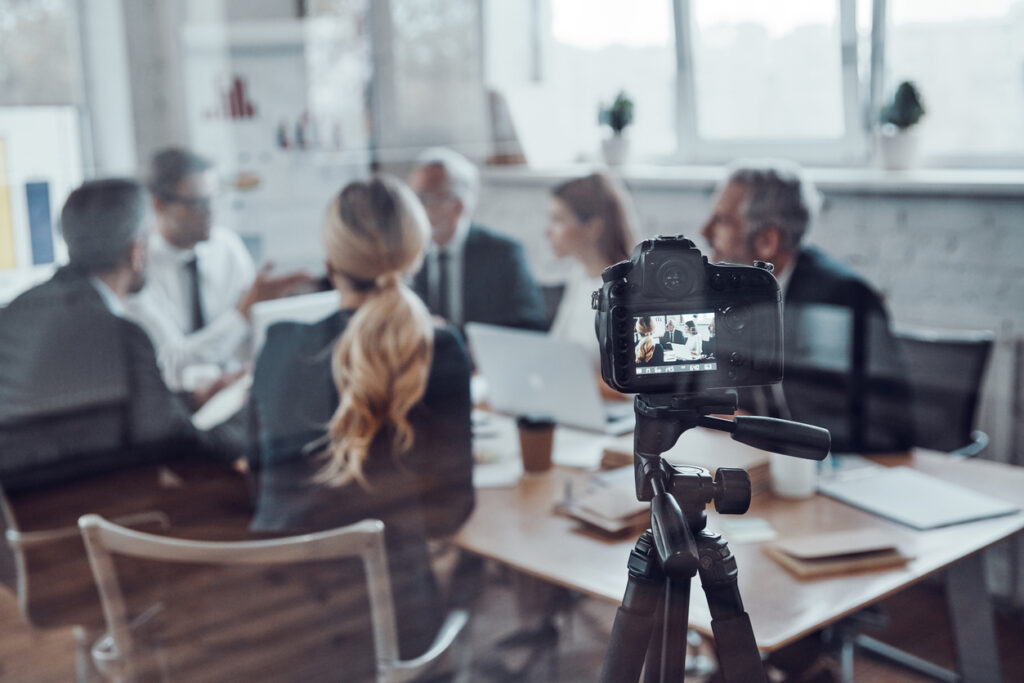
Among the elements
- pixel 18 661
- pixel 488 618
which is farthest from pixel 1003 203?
pixel 18 661

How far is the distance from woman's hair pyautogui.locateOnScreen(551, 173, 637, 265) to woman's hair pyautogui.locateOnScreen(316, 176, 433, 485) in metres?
1.19

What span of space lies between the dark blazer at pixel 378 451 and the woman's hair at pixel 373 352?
2 centimetres

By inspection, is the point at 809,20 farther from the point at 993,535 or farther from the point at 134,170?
the point at 134,170

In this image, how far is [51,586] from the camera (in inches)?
75.0

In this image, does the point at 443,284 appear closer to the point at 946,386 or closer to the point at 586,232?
the point at 586,232

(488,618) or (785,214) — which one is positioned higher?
(785,214)

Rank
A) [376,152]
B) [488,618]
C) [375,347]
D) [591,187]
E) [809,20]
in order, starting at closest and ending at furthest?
[375,347] → [488,618] → [591,187] → [809,20] → [376,152]

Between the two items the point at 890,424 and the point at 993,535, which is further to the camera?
the point at 890,424

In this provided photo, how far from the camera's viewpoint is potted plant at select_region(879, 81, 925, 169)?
3.05 meters

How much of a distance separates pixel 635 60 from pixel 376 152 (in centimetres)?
130

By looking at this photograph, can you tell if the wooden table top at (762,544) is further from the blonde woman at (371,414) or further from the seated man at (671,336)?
the seated man at (671,336)

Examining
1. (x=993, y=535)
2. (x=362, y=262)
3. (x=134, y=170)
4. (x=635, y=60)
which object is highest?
(x=635, y=60)

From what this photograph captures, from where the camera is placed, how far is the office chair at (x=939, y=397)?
2365mm

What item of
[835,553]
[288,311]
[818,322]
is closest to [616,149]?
[818,322]
